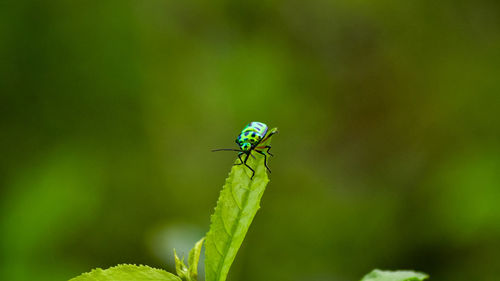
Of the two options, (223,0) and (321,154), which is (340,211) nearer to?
(321,154)

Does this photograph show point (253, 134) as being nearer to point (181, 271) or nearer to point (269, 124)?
point (181, 271)

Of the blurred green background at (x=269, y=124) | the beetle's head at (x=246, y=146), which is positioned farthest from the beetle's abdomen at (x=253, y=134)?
the blurred green background at (x=269, y=124)

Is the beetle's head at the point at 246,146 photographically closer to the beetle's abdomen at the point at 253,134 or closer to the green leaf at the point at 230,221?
the beetle's abdomen at the point at 253,134

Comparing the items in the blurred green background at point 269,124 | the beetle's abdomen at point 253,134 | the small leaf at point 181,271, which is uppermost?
the blurred green background at point 269,124

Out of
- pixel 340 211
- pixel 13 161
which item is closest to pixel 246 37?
pixel 340 211

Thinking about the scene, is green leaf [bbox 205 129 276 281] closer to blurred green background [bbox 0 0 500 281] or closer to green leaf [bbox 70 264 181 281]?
green leaf [bbox 70 264 181 281]
